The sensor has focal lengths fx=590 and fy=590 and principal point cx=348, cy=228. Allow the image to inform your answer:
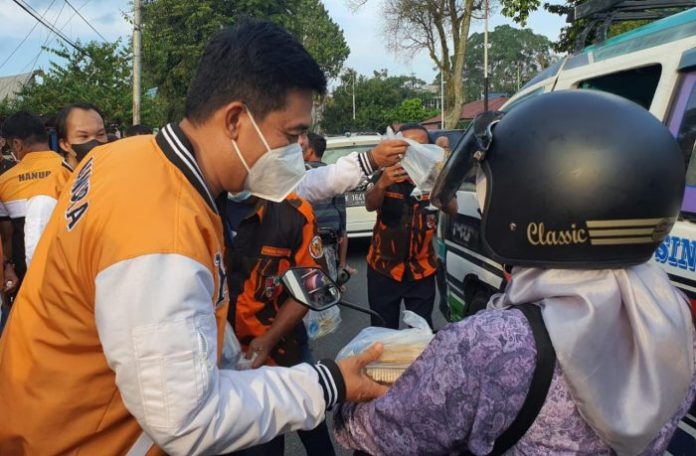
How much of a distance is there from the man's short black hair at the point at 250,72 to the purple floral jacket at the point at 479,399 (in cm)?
75

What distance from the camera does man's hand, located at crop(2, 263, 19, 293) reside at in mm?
4039

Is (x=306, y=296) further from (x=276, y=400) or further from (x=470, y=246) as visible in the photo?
(x=470, y=246)

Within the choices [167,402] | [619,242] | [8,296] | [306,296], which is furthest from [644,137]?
[8,296]

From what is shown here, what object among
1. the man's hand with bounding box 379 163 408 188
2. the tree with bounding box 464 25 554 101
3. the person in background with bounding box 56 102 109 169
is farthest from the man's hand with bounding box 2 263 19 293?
the tree with bounding box 464 25 554 101

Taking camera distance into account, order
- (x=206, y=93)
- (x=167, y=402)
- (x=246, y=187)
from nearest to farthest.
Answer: (x=167, y=402) < (x=206, y=93) < (x=246, y=187)

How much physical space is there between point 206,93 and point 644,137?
1054 millimetres

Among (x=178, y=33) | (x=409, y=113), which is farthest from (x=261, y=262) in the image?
(x=409, y=113)

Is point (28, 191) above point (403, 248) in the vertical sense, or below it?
above

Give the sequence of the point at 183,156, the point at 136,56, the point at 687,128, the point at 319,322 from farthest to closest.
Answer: the point at 136,56 < the point at 319,322 < the point at 687,128 < the point at 183,156

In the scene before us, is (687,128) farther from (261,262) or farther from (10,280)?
(10,280)

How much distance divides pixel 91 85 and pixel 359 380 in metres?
24.7

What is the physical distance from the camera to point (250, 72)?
4.90 ft

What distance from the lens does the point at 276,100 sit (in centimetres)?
153

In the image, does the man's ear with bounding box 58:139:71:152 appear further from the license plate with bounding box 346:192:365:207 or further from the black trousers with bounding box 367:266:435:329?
the license plate with bounding box 346:192:365:207
